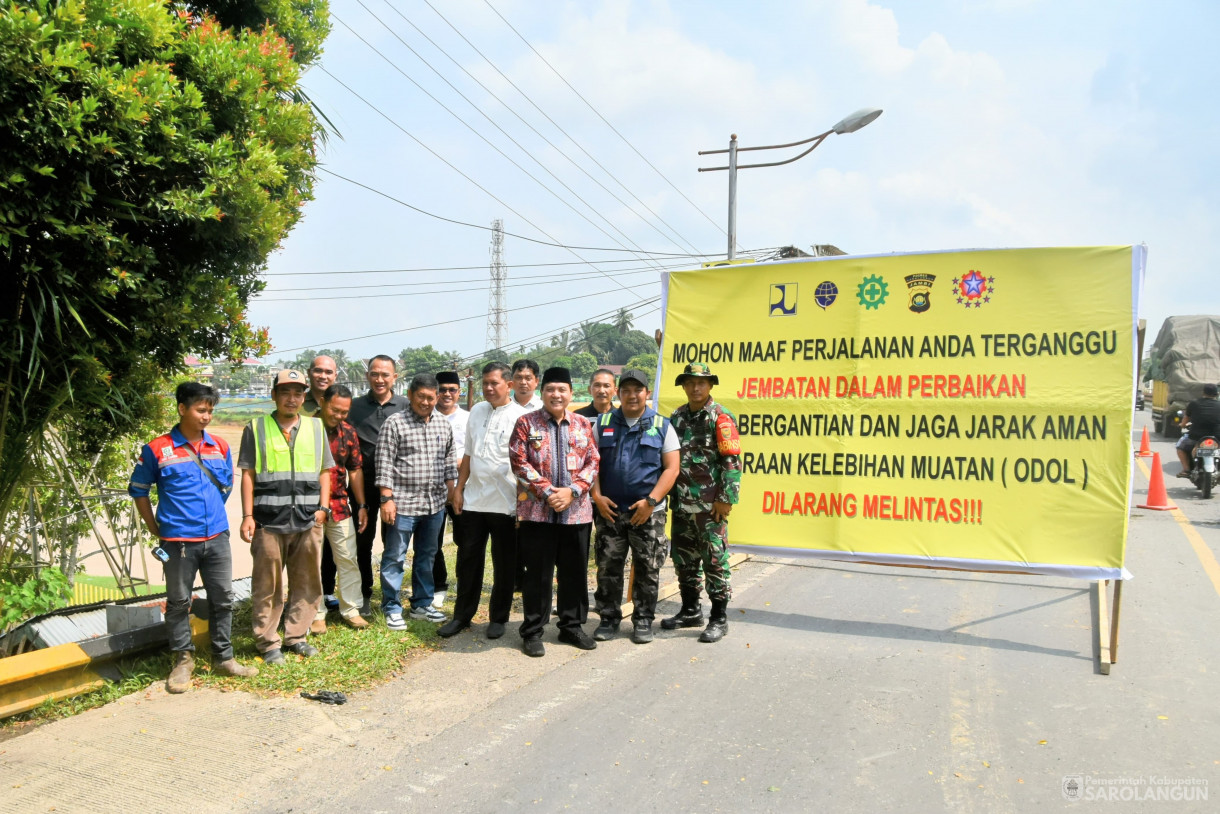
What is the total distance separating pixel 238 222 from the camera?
13.5ft

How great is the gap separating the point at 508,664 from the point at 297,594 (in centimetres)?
133

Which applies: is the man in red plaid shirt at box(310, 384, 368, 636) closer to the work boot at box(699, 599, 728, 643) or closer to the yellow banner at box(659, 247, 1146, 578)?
the work boot at box(699, 599, 728, 643)

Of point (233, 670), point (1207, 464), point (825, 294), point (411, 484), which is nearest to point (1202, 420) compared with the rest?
point (1207, 464)

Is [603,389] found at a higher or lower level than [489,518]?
higher

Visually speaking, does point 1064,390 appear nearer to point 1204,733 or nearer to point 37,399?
point 1204,733

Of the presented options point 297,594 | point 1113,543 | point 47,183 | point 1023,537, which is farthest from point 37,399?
point 1113,543

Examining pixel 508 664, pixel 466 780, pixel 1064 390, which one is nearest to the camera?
pixel 466 780

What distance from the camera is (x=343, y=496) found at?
5242mm

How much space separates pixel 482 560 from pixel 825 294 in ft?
10.1

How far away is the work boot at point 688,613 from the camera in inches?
217

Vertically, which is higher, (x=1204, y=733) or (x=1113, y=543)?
(x=1113, y=543)

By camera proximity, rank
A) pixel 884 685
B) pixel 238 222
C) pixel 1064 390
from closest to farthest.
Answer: pixel 238 222
pixel 884 685
pixel 1064 390

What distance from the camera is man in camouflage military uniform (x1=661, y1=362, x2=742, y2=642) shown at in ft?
17.2

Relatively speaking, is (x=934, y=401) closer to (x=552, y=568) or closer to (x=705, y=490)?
(x=705, y=490)
